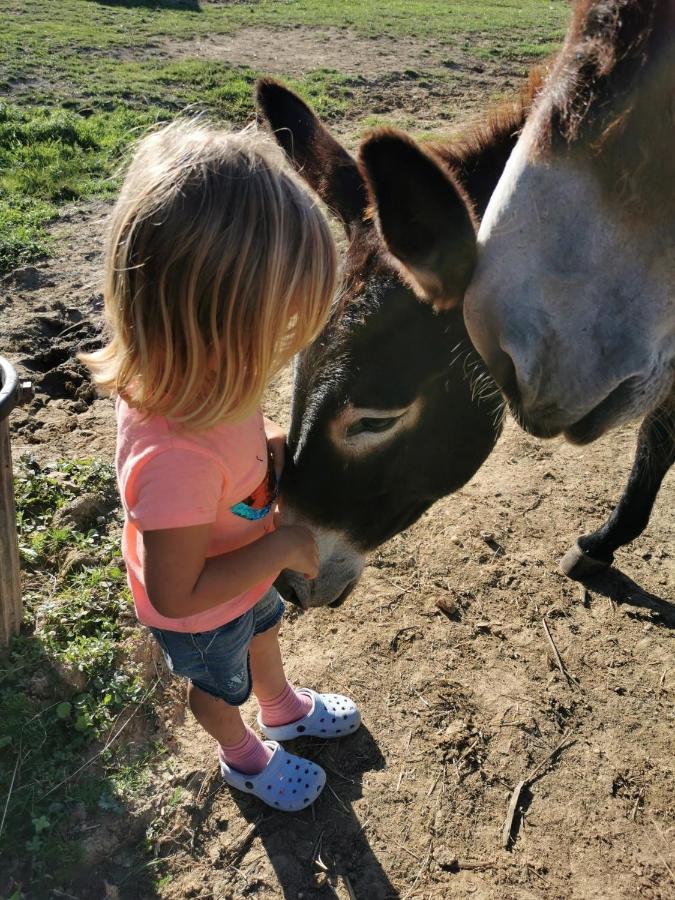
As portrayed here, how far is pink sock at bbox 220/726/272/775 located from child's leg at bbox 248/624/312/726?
0.51 ft

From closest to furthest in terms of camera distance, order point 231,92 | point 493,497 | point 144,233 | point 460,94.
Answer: point 144,233 → point 493,497 → point 231,92 → point 460,94

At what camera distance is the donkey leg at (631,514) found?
9.95 feet

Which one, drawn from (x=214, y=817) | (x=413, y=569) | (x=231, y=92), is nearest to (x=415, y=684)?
(x=413, y=569)

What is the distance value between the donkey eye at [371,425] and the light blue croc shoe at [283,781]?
3.82 feet

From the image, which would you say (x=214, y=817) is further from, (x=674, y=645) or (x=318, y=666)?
(x=674, y=645)

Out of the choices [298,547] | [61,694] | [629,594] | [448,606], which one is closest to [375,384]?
[298,547]

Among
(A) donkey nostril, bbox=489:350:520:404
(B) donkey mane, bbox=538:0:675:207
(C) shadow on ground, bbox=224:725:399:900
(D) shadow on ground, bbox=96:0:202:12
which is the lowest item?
(C) shadow on ground, bbox=224:725:399:900

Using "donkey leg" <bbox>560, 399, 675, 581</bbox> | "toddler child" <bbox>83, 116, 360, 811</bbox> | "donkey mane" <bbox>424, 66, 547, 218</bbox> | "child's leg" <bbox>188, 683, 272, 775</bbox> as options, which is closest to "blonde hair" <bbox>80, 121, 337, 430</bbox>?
"toddler child" <bbox>83, 116, 360, 811</bbox>

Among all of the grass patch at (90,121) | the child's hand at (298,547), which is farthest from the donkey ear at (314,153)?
the grass patch at (90,121)

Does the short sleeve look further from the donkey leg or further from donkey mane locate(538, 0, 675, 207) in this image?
the donkey leg

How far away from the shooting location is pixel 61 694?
2.58 metres

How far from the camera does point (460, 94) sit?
992cm

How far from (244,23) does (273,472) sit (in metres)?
15.0

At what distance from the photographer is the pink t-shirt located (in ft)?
4.97
